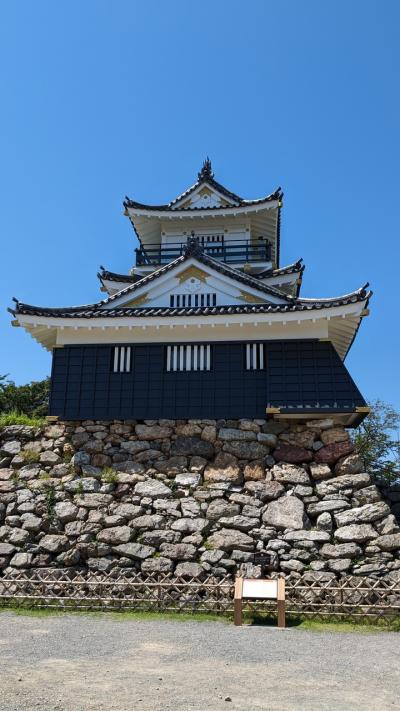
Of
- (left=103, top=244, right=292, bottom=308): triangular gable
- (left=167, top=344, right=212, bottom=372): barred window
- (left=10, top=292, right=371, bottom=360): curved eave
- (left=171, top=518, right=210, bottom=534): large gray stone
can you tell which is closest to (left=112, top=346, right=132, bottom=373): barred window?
(left=10, top=292, right=371, bottom=360): curved eave

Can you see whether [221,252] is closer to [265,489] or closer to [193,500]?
[265,489]

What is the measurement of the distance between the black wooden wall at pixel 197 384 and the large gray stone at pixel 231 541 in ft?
10.9

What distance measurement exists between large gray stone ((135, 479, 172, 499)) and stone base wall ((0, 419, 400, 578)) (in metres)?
0.03

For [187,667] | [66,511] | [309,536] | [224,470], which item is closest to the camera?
[187,667]

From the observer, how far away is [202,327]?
52.6ft

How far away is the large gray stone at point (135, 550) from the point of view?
43.1ft

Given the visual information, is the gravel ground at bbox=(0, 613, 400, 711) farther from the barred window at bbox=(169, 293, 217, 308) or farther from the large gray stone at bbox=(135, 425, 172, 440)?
the barred window at bbox=(169, 293, 217, 308)

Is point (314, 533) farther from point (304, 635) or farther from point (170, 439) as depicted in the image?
point (170, 439)

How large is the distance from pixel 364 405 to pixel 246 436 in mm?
3138

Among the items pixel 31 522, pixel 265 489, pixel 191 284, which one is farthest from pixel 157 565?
pixel 191 284

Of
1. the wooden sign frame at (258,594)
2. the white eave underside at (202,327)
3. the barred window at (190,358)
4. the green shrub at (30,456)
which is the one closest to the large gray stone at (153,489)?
the green shrub at (30,456)

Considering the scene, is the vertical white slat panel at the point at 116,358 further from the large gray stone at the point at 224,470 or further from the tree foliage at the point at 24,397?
the tree foliage at the point at 24,397

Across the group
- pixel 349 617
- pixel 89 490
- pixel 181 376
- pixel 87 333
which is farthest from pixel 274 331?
pixel 349 617

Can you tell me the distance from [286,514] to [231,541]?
57.4 inches
